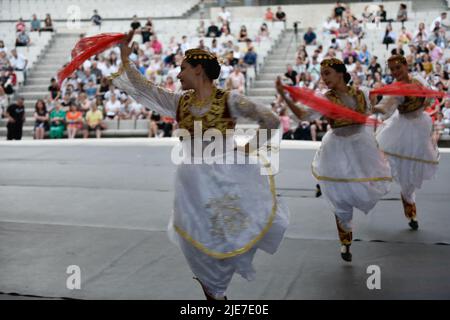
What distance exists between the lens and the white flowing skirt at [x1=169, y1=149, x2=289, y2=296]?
396 centimetres

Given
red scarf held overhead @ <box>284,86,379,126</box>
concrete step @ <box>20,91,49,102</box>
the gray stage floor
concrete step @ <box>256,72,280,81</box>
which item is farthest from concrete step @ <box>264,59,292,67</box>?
red scarf held overhead @ <box>284,86,379,126</box>

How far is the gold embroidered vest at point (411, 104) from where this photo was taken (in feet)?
22.0

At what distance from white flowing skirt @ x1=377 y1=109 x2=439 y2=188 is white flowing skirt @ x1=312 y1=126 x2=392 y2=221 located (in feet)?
3.74

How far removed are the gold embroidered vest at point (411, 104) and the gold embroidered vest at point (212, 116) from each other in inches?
125

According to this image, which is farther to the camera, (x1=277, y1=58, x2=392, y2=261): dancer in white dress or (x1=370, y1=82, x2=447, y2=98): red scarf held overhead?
(x1=370, y1=82, x2=447, y2=98): red scarf held overhead

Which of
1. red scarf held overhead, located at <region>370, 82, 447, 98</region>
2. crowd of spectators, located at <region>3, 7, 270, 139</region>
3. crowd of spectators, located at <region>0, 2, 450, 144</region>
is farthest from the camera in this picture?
crowd of spectators, located at <region>3, 7, 270, 139</region>

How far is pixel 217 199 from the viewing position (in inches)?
156

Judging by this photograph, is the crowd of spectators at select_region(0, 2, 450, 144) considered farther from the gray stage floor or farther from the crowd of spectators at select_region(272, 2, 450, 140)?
the gray stage floor

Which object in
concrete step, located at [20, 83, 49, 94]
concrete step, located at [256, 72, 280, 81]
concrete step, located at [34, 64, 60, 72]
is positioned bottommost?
concrete step, located at [20, 83, 49, 94]

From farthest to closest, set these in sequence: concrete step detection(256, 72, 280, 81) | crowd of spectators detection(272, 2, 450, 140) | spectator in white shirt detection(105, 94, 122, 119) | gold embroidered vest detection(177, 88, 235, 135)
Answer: concrete step detection(256, 72, 280, 81), spectator in white shirt detection(105, 94, 122, 119), crowd of spectators detection(272, 2, 450, 140), gold embroidered vest detection(177, 88, 235, 135)

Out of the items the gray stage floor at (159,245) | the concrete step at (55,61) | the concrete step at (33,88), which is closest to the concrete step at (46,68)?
the concrete step at (55,61)

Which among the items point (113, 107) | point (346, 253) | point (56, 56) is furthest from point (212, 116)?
point (56, 56)
